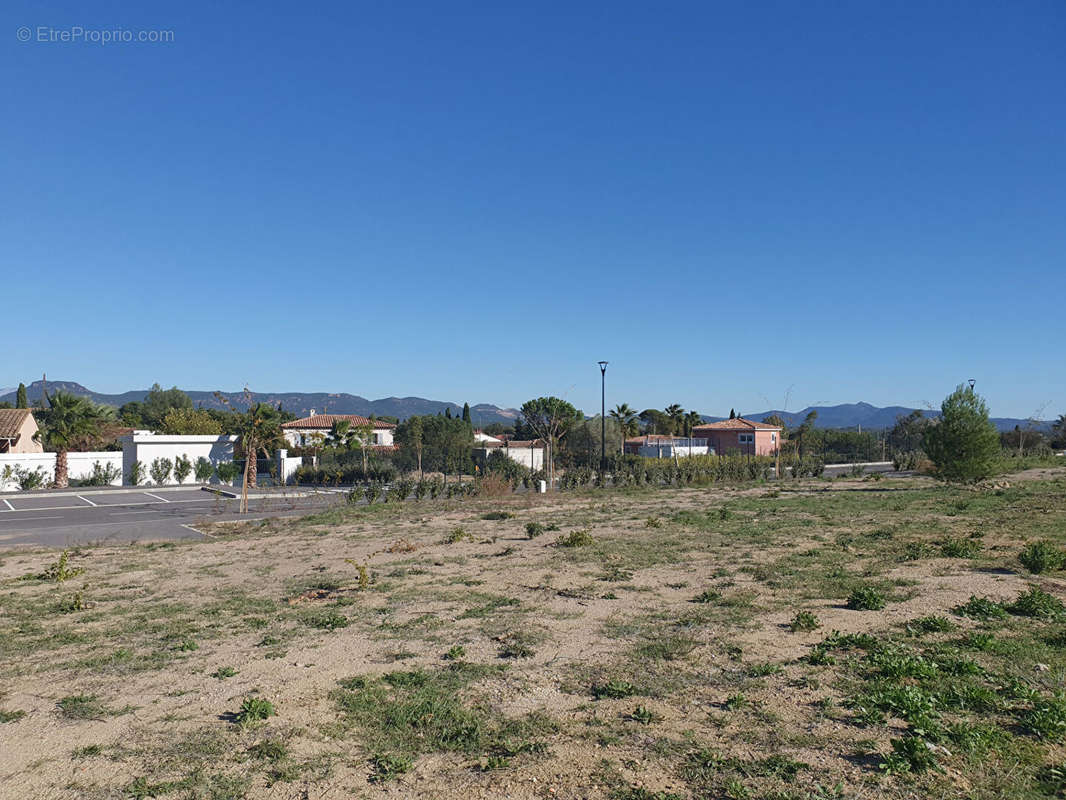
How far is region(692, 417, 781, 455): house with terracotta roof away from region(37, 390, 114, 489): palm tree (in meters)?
49.9

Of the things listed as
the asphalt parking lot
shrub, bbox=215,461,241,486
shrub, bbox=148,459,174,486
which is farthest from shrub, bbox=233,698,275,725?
shrub, bbox=215,461,241,486

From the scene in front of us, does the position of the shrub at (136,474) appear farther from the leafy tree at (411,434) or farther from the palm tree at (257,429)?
the leafy tree at (411,434)

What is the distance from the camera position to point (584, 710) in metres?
6.84

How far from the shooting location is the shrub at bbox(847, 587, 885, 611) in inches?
404

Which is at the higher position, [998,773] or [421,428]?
[421,428]

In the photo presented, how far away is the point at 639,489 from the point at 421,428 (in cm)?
3332

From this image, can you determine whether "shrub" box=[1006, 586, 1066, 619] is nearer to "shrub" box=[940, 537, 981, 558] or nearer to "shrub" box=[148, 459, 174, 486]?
"shrub" box=[940, 537, 981, 558]

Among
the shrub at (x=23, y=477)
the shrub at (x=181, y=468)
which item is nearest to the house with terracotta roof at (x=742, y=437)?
the shrub at (x=181, y=468)

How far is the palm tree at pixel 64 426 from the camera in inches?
1447

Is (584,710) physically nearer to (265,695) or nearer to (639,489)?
(265,695)

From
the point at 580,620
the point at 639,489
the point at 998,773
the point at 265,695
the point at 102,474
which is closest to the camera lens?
the point at 998,773

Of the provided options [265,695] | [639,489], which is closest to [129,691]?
[265,695]

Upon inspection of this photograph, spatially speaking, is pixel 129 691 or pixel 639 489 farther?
pixel 639 489

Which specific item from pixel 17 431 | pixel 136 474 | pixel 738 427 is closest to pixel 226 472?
pixel 136 474
